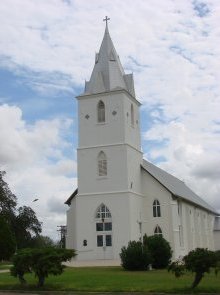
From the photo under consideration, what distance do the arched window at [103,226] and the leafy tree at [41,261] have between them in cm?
2698

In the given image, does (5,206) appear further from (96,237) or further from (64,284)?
(64,284)

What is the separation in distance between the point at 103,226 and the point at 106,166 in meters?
5.79

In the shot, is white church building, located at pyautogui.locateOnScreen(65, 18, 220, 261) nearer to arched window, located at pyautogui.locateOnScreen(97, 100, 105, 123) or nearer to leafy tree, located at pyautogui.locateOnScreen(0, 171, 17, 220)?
arched window, located at pyautogui.locateOnScreen(97, 100, 105, 123)

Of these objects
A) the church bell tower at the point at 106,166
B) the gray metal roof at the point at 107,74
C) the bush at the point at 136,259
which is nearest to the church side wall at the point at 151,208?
the church bell tower at the point at 106,166

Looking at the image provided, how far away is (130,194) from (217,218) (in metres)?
46.6

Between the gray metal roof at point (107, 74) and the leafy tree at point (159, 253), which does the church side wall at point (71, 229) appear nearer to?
the gray metal roof at point (107, 74)

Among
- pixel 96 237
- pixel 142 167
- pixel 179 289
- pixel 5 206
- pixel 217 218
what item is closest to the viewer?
pixel 179 289

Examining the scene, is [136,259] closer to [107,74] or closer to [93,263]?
[93,263]

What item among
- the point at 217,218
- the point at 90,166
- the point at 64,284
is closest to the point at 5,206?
the point at 90,166

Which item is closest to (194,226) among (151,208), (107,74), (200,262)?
(151,208)

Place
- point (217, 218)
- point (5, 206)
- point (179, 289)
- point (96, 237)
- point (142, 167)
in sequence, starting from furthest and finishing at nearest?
point (217, 218), point (5, 206), point (142, 167), point (96, 237), point (179, 289)

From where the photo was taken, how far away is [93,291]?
1950cm

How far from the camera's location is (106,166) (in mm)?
49625

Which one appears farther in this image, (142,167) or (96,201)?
(142,167)
